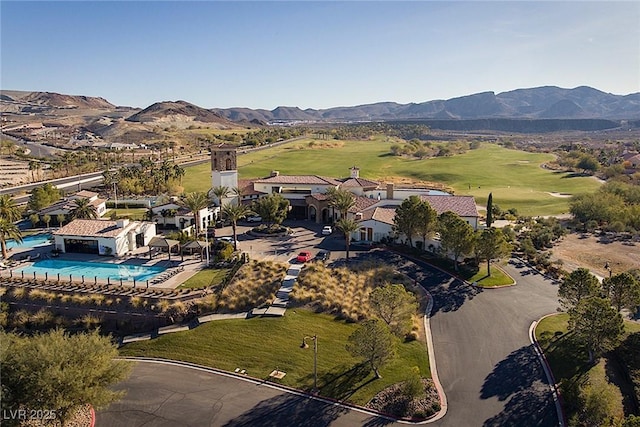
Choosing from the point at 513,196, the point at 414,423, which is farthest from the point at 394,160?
the point at 414,423

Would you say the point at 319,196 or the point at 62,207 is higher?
the point at 319,196

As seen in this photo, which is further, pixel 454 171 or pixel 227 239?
pixel 454 171

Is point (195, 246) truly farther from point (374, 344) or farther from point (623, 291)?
point (623, 291)

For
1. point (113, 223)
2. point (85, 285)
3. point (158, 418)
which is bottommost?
point (158, 418)

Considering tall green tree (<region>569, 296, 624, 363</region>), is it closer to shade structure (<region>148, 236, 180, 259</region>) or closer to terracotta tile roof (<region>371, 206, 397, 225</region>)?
terracotta tile roof (<region>371, 206, 397, 225</region>)

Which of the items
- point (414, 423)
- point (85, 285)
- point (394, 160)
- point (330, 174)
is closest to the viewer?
point (414, 423)

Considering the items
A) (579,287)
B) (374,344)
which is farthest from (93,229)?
(579,287)

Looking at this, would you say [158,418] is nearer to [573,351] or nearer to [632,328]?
[573,351]
